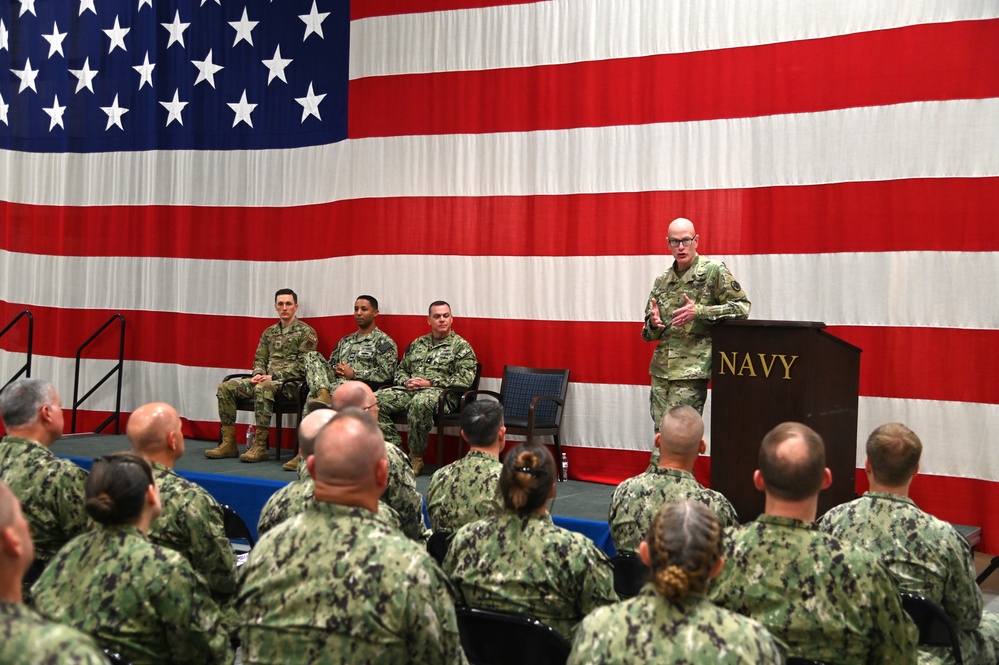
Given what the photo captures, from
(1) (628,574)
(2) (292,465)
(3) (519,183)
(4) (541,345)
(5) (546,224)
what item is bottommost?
(2) (292,465)

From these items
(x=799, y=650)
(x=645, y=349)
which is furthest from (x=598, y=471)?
(x=799, y=650)

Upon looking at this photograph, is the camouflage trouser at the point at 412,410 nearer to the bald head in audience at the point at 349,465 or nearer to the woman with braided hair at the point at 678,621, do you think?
the bald head in audience at the point at 349,465

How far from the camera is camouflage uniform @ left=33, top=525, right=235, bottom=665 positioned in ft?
6.84

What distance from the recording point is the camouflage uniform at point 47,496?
10.4 ft

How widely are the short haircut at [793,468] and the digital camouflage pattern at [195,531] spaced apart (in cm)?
151

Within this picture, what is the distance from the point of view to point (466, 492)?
137 inches

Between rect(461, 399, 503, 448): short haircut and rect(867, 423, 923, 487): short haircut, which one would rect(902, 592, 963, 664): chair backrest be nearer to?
rect(867, 423, 923, 487): short haircut

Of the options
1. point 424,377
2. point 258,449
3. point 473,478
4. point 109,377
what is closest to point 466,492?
point 473,478

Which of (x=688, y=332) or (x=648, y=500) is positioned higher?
(x=688, y=332)

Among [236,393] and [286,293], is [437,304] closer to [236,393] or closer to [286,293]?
[286,293]

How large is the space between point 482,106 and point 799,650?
5543 mm

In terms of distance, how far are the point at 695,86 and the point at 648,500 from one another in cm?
383

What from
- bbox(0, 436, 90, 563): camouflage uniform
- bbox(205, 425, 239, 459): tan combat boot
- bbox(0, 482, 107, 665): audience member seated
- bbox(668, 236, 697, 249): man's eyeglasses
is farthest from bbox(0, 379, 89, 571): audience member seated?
bbox(205, 425, 239, 459): tan combat boot

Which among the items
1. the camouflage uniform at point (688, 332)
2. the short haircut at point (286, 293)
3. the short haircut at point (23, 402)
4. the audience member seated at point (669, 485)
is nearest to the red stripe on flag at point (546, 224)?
the short haircut at point (286, 293)
